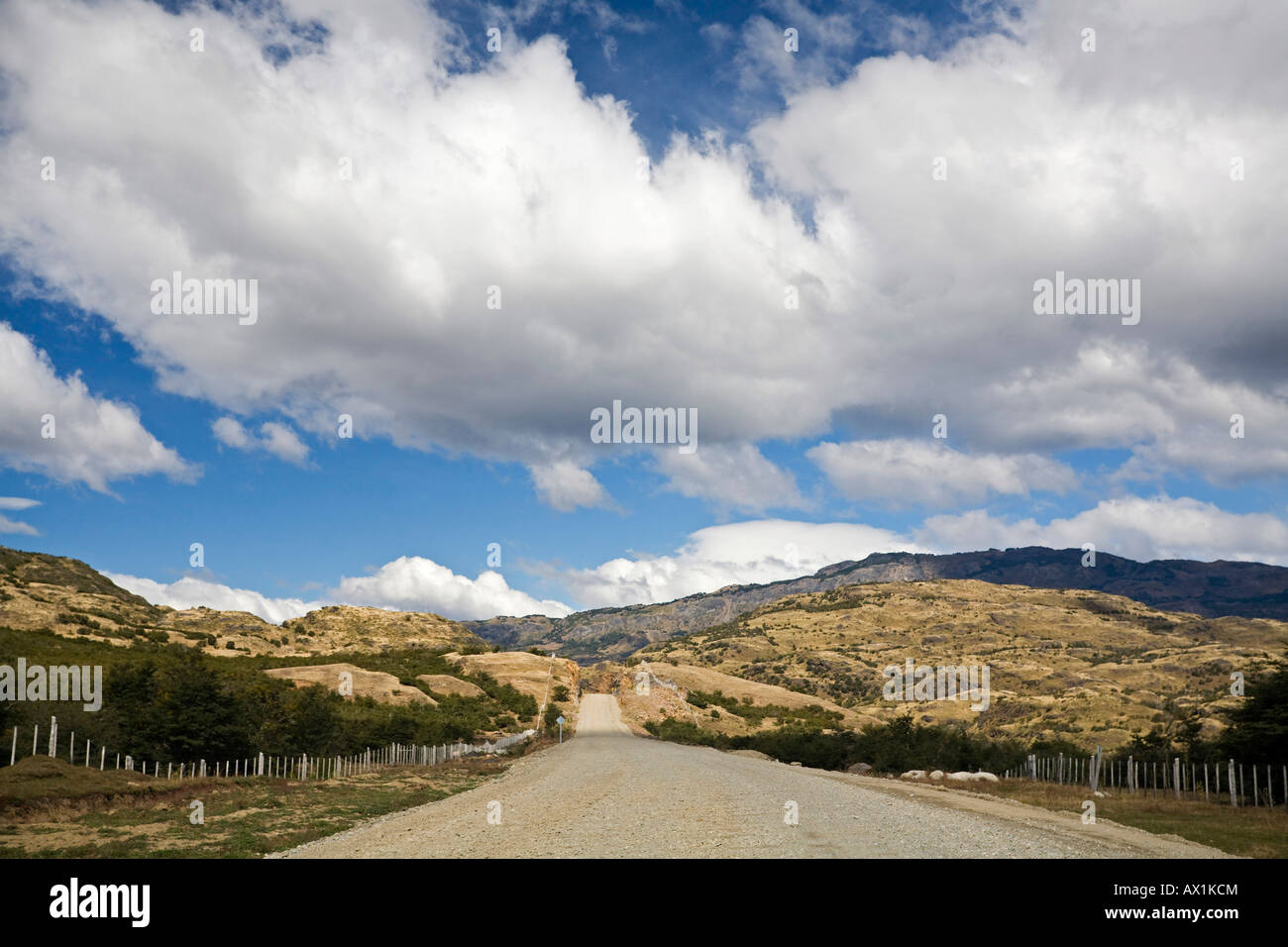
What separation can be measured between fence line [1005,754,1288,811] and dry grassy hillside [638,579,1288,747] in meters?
9.31

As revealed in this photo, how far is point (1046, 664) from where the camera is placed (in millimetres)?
136125

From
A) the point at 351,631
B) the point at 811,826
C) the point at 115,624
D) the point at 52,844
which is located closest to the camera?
the point at 52,844

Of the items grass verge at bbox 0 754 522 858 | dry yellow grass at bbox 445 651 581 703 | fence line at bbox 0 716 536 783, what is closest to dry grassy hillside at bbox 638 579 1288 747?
dry yellow grass at bbox 445 651 581 703

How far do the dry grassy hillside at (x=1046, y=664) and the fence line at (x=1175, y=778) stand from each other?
9.31 m

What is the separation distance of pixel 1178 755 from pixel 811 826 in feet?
107

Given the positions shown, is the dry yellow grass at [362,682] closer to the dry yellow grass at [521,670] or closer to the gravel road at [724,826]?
the dry yellow grass at [521,670]

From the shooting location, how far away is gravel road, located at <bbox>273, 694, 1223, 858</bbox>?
49.9 ft

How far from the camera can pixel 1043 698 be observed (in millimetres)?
106875

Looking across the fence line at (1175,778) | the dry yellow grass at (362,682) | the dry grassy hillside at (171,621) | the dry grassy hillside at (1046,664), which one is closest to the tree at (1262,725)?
the fence line at (1175,778)

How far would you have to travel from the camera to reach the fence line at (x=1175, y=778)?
3100 cm

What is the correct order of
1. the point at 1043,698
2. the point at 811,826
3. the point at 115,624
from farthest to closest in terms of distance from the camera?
the point at 1043,698 < the point at 115,624 < the point at 811,826
